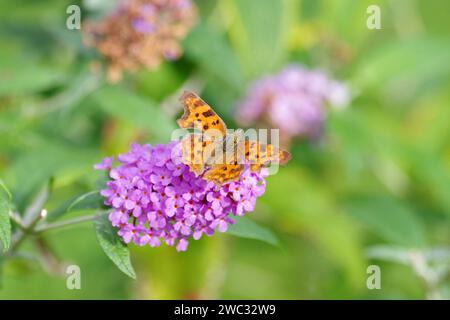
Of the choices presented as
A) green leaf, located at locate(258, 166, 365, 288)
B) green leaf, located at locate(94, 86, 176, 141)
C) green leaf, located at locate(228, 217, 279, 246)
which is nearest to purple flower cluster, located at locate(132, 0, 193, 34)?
green leaf, located at locate(94, 86, 176, 141)

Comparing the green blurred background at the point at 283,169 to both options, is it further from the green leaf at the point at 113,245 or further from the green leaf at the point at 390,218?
the green leaf at the point at 113,245

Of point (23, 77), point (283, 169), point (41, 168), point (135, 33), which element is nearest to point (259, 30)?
point (283, 169)

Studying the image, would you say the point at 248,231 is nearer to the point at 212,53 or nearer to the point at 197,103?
the point at 197,103

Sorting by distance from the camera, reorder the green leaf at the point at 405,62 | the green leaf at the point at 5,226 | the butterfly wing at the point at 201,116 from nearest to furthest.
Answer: the green leaf at the point at 5,226 < the butterfly wing at the point at 201,116 < the green leaf at the point at 405,62

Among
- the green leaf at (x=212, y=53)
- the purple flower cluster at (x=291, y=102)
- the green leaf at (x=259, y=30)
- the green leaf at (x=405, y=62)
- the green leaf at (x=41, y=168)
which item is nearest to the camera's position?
the green leaf at (x=41, y=168)

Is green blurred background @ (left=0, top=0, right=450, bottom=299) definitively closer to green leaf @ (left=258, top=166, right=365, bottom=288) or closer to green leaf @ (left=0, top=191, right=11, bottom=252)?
green leaf @ (left=258, top=166, right=365, bottom=288)

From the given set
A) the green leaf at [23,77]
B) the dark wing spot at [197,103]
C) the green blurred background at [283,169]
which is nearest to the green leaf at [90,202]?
the dark wing spot at [197,103]

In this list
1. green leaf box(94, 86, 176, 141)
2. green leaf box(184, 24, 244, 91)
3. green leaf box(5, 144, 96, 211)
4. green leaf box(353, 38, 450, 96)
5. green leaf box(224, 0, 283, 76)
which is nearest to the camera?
green leaf box(5, 144, 96, 211)
